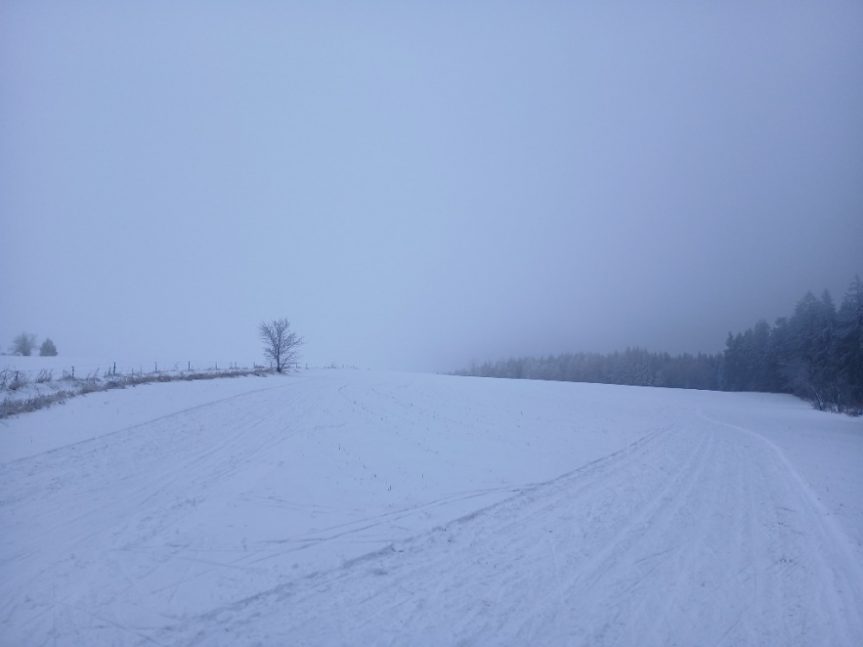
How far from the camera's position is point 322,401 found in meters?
24.2

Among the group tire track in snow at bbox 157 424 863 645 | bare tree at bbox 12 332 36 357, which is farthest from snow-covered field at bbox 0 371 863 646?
bare tree at bbox 12 332 36 357

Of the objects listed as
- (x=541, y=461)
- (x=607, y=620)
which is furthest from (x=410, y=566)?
(x=541, y=461)

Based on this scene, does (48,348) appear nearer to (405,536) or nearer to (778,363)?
(405,536)

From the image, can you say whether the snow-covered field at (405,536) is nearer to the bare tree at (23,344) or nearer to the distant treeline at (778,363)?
the distant treeline at (778,363)

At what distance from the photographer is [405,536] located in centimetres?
899

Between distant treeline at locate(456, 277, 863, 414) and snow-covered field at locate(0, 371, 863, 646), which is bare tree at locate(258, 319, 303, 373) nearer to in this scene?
snow-covered field at locate(0, 371, 863, 646)

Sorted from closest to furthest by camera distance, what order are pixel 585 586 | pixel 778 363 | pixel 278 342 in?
1. pixel 585 586
2. pixel 278 342
3. pixel 778 363

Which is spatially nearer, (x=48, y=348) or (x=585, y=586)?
(x=585, y=586)

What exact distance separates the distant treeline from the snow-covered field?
31.5m

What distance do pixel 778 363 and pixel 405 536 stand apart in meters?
71.0

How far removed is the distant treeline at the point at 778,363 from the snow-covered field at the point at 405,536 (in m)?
31.5

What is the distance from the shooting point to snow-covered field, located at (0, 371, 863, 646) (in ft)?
20.5

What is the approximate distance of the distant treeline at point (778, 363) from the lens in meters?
42.1

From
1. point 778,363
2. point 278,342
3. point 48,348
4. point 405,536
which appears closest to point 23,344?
point 48,348
